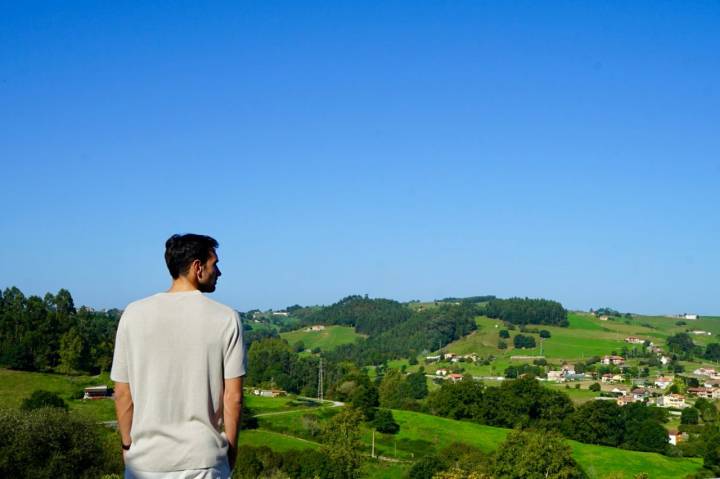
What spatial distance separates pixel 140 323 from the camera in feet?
12.1

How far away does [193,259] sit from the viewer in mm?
3906

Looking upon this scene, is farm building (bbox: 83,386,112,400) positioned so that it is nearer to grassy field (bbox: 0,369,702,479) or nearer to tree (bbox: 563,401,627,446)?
grassy field (bbox: 0,369,702,479)

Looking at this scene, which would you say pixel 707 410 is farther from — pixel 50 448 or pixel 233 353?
pixel 233 353

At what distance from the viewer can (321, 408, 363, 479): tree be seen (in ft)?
141

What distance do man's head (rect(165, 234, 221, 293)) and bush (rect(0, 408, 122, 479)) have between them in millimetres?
21730

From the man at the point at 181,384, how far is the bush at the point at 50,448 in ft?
71.2

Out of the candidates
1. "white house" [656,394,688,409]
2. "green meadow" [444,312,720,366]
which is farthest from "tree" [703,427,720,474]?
"green meadow" [444,312,720,366]

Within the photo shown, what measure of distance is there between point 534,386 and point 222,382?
74312 mm

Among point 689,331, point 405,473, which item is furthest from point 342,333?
point 405,473

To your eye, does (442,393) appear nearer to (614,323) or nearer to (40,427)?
(40,427)

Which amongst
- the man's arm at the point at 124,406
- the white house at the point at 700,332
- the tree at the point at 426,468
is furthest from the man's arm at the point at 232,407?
the white house at the point at 700,332

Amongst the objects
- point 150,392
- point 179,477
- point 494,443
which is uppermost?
point 150,392

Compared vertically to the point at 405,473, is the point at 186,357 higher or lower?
higher

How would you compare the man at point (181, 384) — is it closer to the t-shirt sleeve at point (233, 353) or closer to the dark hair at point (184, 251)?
the t-shirt sleeve at point (233, 353)
